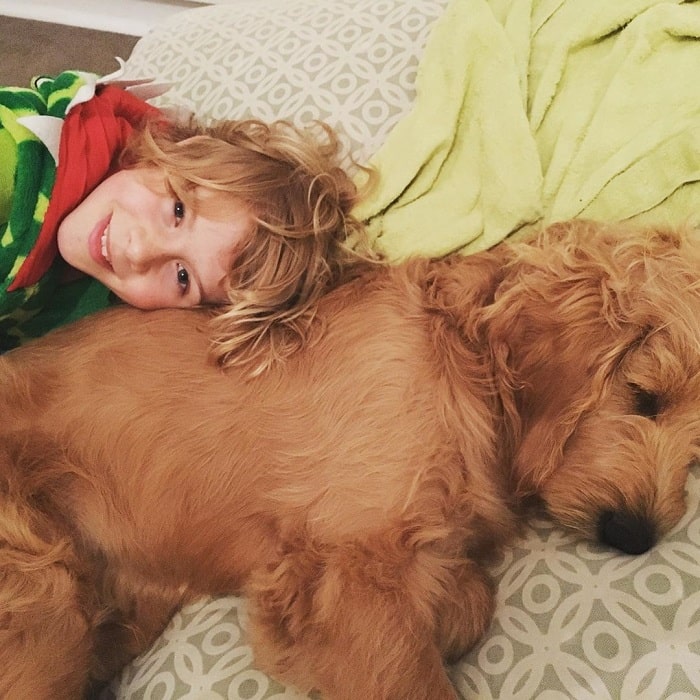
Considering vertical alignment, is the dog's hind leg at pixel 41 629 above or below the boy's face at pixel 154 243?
below

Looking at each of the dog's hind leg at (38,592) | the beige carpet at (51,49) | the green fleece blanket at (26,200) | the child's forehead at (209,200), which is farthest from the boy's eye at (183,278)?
the beige carpet at (51,49)

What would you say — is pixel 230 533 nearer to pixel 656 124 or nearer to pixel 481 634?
pixel 481 634

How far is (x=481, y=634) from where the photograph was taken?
3.81 feet

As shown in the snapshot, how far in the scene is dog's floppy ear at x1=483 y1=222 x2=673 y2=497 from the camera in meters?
1.16

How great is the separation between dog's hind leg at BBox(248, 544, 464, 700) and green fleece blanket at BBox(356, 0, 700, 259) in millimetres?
633

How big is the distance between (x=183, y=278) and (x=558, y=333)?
30.1 inches

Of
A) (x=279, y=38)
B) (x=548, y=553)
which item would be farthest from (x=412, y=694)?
(x=279, y=38)

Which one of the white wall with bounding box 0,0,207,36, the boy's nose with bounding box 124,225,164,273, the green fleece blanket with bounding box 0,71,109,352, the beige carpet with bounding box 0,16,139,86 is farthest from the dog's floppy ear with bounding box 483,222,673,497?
the white wall with bounding box 0,0,207,36

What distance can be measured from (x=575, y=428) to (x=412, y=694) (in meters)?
0.47

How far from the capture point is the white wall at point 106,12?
3305 mm

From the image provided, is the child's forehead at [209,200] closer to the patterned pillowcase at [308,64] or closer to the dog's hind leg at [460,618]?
the patterned pillowcase at [308,64]

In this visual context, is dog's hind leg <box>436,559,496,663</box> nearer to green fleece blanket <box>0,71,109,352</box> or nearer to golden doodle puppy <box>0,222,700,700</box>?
golden doodle puppy <box>0,222,700,700</box>

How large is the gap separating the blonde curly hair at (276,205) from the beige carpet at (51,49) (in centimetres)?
175

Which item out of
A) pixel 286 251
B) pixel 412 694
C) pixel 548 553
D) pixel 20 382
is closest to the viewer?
pixel 412 694
